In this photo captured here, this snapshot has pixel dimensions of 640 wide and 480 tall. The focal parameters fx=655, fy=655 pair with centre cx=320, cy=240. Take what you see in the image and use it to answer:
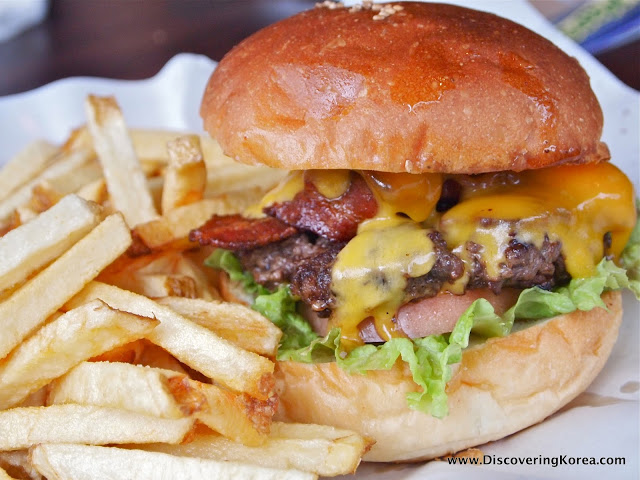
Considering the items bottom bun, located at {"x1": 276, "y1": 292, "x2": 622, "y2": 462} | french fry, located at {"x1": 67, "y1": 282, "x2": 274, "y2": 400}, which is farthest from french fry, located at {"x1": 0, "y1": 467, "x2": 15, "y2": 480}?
bottom bun, located at {"x1": 276, "y1": 292, "x2": 622, "y2": 462}

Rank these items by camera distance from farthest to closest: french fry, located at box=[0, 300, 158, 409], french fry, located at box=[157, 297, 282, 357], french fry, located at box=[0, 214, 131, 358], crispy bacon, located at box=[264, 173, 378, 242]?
crispy bacon, located at box=[264, 173, 378, 242] < french fry, located at box=[157, 297, 282, 357] < french fry, located at box=[0, 214, 131, 358] < french fry, located at box=[0, 300, 158, 409]

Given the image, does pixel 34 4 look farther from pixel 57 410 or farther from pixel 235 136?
pixel 57 410

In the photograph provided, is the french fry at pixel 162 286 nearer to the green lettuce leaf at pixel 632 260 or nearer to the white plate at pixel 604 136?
the white plate at pixel 604 136

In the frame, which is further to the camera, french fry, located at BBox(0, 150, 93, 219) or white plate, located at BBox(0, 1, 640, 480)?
french fry, located at BBox(0, 150, 93, 219)

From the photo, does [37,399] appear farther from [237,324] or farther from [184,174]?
[184,174]

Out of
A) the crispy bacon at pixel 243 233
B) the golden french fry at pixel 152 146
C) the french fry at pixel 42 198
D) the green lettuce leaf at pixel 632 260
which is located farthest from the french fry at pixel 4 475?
the green lettuce leaf at pixel 632 260

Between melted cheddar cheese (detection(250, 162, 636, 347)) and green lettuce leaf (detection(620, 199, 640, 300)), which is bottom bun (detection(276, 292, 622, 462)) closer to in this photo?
melted cheddar cheese (detection(250, 162, 636, 347))
